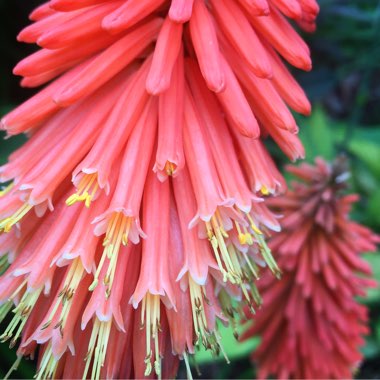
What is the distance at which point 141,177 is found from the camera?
5.82ft

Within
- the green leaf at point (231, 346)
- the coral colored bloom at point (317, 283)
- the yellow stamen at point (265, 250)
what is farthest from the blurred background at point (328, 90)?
the yellow stamen at point (265, 250)

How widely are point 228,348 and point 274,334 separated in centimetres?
57

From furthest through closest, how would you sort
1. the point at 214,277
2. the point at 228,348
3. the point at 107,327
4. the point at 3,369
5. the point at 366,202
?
the point at 366,202 < the point at 228,348 < the point at 3,369 < the point at 214,277 < the point at 107,327

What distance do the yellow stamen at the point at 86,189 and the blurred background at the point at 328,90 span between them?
1.76m

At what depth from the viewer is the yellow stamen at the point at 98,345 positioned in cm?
174

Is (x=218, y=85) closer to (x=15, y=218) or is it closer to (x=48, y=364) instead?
(x=15, y=218)

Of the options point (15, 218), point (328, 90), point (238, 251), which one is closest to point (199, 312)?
point (238, 251)

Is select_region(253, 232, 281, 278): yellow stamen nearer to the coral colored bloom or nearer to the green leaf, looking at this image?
the coral colored bloom

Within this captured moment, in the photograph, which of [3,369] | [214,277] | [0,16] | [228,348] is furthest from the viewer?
[0,16]

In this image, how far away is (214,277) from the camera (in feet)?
6.13

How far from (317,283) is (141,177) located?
127 centimetres

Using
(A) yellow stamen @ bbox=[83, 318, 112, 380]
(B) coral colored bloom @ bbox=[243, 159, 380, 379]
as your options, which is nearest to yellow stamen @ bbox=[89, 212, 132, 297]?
(A) yellow stamen @ bbox=[83, 318, 112, 380]

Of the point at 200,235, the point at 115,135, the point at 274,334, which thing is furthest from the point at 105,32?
the point at 274,334

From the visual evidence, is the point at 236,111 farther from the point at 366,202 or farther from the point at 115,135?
the point at 366,202
